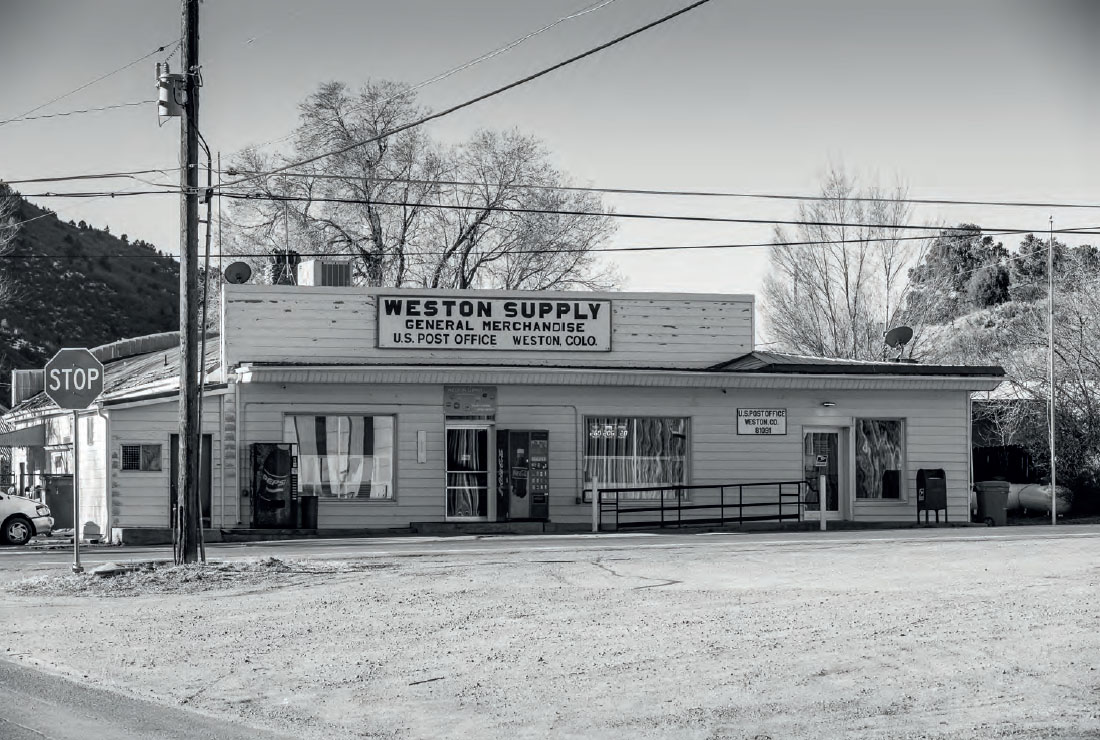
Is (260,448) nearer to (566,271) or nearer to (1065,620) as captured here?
(1065,620)

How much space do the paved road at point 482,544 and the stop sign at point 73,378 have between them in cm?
238

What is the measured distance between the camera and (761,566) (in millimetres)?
17531

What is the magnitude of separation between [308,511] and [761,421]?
9392 mm

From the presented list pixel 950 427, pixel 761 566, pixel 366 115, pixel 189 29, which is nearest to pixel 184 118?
pixel 189 29

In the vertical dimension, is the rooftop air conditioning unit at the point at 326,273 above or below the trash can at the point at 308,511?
above

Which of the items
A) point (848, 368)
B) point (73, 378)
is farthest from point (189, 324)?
point (848, 368)

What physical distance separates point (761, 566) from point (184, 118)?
9444 millimetres

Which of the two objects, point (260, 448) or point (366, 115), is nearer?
point (260, 448)

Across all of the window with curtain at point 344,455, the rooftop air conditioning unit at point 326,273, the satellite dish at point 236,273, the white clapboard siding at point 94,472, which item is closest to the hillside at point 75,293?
the white clapboard siding at point 94,472

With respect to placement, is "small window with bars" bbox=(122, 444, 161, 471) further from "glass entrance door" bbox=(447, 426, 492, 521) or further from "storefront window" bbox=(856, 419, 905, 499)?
"storefront window" bbox=(856, 419, 905, 499)

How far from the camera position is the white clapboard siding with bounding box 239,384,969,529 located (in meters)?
27.6

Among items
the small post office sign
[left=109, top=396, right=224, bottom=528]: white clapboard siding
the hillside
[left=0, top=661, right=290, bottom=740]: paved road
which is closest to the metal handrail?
the small post office sign

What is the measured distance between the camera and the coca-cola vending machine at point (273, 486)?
87.9ft

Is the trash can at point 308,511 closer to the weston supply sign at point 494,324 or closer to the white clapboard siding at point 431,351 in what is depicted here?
the white clapboard siding at point 431,351
